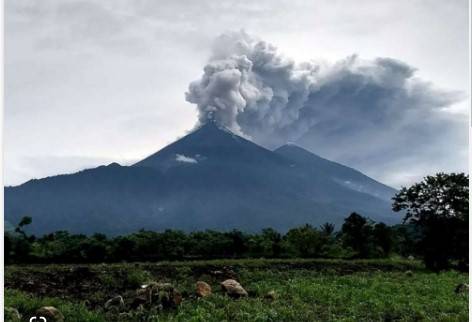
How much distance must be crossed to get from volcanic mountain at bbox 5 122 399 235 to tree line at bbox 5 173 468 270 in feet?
188

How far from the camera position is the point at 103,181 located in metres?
150

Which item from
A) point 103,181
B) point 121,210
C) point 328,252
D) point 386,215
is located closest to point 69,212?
point 121,210

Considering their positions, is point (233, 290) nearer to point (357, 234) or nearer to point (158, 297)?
point (158, 297)

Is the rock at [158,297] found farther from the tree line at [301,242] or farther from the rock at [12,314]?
the tree line at [301,242]

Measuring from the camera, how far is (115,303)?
720 centimetres

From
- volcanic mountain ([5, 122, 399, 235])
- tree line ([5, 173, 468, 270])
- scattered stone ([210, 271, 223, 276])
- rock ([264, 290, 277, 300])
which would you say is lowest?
rock ([264, 290, 277, 300])

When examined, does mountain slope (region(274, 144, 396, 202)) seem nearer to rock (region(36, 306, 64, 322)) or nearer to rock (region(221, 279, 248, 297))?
rock (region(221, 279, 248, 297))

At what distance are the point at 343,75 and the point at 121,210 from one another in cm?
12735

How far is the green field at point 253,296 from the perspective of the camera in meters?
6.64

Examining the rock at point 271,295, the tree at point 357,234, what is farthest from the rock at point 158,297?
the tree at point 357,234

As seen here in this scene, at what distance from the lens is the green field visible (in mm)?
6641

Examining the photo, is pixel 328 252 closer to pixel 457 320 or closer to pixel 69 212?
pixel 457 320

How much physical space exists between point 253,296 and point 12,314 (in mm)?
3346

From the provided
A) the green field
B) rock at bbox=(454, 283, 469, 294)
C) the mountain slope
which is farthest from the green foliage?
the mountain slope
